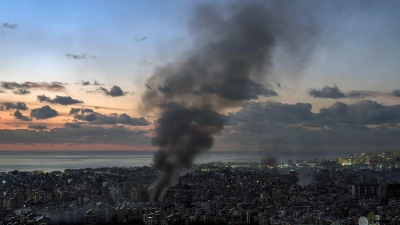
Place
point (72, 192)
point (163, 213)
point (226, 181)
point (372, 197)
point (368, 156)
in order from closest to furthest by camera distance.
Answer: point (163, 213), point (372, 197), point (72, 192), point (226, 181), point (368, 156)

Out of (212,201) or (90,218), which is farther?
(212,201)

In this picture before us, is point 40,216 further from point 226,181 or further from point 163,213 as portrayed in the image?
point 226,181

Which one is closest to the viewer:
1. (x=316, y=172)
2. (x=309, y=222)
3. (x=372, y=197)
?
(x=309, y=222)

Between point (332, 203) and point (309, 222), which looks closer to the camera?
point (309, 222)

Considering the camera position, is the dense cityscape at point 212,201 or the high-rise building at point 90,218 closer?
the dense cityscape at point 212,201

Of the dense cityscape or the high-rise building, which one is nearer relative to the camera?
the dense cityscape

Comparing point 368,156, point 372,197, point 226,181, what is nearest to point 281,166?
point 368,156

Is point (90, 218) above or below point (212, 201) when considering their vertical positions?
below
